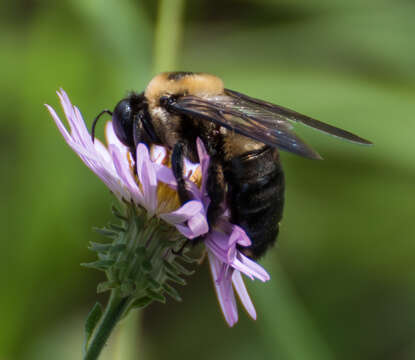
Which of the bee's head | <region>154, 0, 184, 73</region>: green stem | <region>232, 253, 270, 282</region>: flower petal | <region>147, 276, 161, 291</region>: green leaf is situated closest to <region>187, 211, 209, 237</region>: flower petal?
<region>232, 253, 270, 282</region>: flower petal

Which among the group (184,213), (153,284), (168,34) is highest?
(168,34)

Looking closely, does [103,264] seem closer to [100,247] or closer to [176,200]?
[100,247]

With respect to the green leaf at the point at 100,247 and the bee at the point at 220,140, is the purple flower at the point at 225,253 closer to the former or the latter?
the bee at the point at 220,140

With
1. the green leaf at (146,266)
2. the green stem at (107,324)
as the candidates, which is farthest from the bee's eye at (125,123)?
the green stem at (107,324)

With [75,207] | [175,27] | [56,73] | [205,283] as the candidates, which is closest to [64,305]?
[75,207]

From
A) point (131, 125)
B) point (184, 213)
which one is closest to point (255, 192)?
point (184, 213)

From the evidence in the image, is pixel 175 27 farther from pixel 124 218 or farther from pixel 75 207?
pixel 124 218
